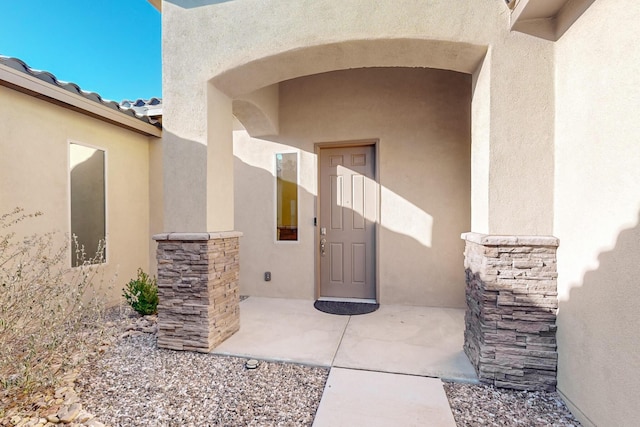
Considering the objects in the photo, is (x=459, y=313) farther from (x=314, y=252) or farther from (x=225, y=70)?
(x=225, y=70)

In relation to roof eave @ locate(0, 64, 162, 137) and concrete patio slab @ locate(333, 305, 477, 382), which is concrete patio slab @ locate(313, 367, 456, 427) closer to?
concrete patio slab @ locate(333, 305, 477, 382)

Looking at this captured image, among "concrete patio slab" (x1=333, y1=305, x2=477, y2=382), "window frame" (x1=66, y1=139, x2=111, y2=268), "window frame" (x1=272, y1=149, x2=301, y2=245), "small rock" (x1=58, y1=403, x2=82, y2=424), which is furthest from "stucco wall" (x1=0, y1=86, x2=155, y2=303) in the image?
"concrete patio slab" (x1=333, y1=305, x2=477, y2=382)

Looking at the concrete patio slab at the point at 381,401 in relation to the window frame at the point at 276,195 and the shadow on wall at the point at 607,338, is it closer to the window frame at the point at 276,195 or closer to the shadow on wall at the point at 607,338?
the shadow on wall at the point at 607,338

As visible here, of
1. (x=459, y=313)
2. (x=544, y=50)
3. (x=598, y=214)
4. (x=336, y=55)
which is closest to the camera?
(x=598, y=214)

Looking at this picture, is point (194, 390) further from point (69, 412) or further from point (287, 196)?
point (287, 196)

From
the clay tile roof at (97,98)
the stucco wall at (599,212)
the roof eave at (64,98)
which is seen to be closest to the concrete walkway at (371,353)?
the stucco wall at (599,212)

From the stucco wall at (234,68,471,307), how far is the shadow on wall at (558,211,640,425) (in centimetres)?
212

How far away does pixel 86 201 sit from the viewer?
4074 mm

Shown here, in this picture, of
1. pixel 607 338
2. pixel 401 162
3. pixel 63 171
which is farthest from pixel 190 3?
pixel 607 338

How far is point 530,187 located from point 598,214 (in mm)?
524

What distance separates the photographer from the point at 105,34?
7.75 meters

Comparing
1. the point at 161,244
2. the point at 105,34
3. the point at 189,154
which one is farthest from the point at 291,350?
the point at 105,34

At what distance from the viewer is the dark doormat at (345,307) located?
158 inches

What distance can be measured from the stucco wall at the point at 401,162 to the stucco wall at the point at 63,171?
2.27 meters
